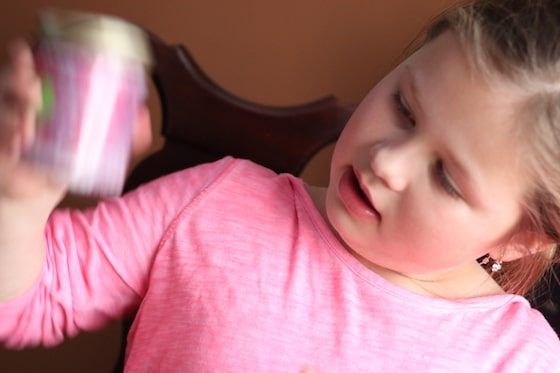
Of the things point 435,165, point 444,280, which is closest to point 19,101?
point 435,165

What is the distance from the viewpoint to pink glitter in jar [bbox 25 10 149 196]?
44cm

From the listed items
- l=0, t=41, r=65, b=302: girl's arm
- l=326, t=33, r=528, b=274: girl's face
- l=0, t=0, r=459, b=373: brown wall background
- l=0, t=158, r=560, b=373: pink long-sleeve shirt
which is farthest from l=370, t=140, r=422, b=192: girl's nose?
l=0, t=0, r=459, b=373: brown wall background

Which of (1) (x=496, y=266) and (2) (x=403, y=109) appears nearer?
(2) (x=403, y=109)

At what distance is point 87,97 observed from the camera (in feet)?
1.46

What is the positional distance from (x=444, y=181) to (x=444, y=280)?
15 centimetres

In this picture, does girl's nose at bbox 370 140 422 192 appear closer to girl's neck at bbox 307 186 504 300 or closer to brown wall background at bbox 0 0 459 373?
girl's neck at bbox 307 186 504 300

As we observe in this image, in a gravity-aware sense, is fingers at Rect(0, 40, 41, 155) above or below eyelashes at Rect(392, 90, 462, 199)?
below

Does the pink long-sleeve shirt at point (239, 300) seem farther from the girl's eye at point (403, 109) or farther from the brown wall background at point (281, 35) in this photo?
the brown wall background at point (281, 35)

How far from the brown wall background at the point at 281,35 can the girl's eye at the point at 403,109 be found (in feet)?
1.32

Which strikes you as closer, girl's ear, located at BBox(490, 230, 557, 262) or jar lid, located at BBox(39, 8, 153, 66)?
jar lid, located at BBox(39, 8, 153, 66)

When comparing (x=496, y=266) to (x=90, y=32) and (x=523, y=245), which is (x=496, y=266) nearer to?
(x=523, y=245)

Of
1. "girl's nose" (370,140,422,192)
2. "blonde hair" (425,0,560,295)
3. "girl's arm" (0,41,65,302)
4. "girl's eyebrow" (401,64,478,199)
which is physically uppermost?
"blonde hair" (425,0,560,295)

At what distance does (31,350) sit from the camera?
1179mm

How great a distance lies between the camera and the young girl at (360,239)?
0.53m
